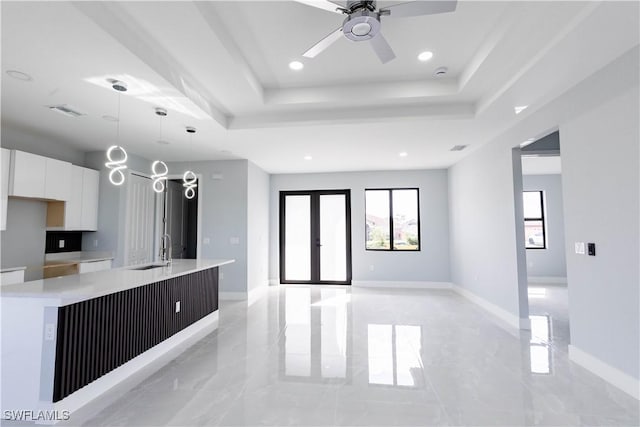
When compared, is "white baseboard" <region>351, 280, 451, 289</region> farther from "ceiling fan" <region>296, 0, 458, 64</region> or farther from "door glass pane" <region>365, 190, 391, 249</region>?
"ceiling fan" <region>296, 0, 458, 64</region>

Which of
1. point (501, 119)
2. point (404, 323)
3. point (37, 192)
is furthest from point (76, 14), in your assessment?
point (404, 323)

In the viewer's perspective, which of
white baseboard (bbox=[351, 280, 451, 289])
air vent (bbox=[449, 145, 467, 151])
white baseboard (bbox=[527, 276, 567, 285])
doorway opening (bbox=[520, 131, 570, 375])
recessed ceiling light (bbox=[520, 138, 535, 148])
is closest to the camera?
recessed ceiling light (bbox=[520, 138, 535, 148])

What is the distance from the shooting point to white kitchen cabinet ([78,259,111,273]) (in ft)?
14.5

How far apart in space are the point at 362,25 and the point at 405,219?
5.65 meters

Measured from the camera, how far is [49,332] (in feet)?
6.91

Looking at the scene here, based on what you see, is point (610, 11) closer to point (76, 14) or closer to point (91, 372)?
point (76, 14)

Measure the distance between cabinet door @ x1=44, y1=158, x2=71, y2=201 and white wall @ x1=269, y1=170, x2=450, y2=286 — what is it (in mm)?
3939

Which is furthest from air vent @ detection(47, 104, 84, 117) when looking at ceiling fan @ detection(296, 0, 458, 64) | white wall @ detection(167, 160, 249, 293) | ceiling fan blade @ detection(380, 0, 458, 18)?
ceiling fan blade @ detection(380, 0, 458, 18)

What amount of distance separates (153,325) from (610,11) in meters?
4.44

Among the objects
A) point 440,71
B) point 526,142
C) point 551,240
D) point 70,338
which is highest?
point 440,71

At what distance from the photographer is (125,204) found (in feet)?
17.1

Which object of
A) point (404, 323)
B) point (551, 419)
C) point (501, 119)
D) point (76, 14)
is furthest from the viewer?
point (404, 323)

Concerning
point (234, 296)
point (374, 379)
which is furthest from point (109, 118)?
point (374, 379)

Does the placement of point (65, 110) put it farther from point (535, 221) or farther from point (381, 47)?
point (535, 221)
